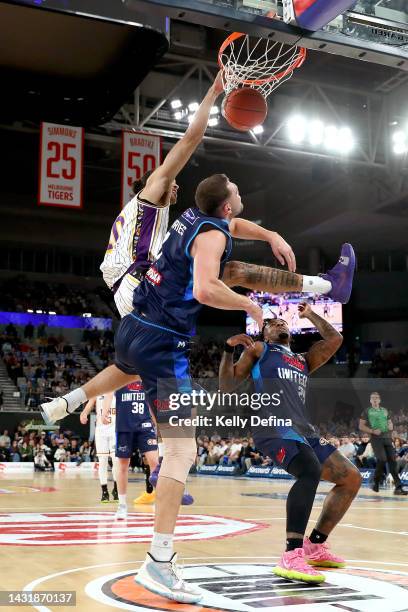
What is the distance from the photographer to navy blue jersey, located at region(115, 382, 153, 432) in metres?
8.33

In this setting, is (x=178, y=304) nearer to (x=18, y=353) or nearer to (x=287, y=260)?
(x=287, y=260)

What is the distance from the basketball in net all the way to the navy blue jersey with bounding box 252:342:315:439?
191 cm

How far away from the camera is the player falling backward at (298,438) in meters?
4.43

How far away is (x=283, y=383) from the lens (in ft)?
16.1

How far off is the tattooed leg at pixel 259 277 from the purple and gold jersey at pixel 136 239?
0.72 m

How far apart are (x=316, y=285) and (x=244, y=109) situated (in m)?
2.02

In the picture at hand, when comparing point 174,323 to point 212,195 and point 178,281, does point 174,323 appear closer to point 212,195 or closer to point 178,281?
point 178,281

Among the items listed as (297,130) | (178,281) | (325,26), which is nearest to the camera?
(178,281)

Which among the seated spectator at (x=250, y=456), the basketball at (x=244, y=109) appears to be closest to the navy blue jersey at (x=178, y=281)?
the basketball at (x=244, y=109)

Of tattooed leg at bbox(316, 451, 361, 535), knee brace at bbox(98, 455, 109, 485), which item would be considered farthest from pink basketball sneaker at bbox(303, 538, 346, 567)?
knee brace at bbox(98, 455, 109, 485)

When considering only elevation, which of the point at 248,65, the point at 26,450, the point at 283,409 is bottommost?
the point at 26,450

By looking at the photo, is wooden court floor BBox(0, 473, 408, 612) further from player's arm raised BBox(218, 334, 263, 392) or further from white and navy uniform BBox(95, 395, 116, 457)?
player's arm raised BBox(218, 334, 263, 392)

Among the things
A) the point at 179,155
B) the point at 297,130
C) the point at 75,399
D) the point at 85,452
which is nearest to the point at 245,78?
the point at 179,155

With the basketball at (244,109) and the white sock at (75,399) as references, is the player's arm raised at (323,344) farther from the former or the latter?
the white sock at (75,399)
